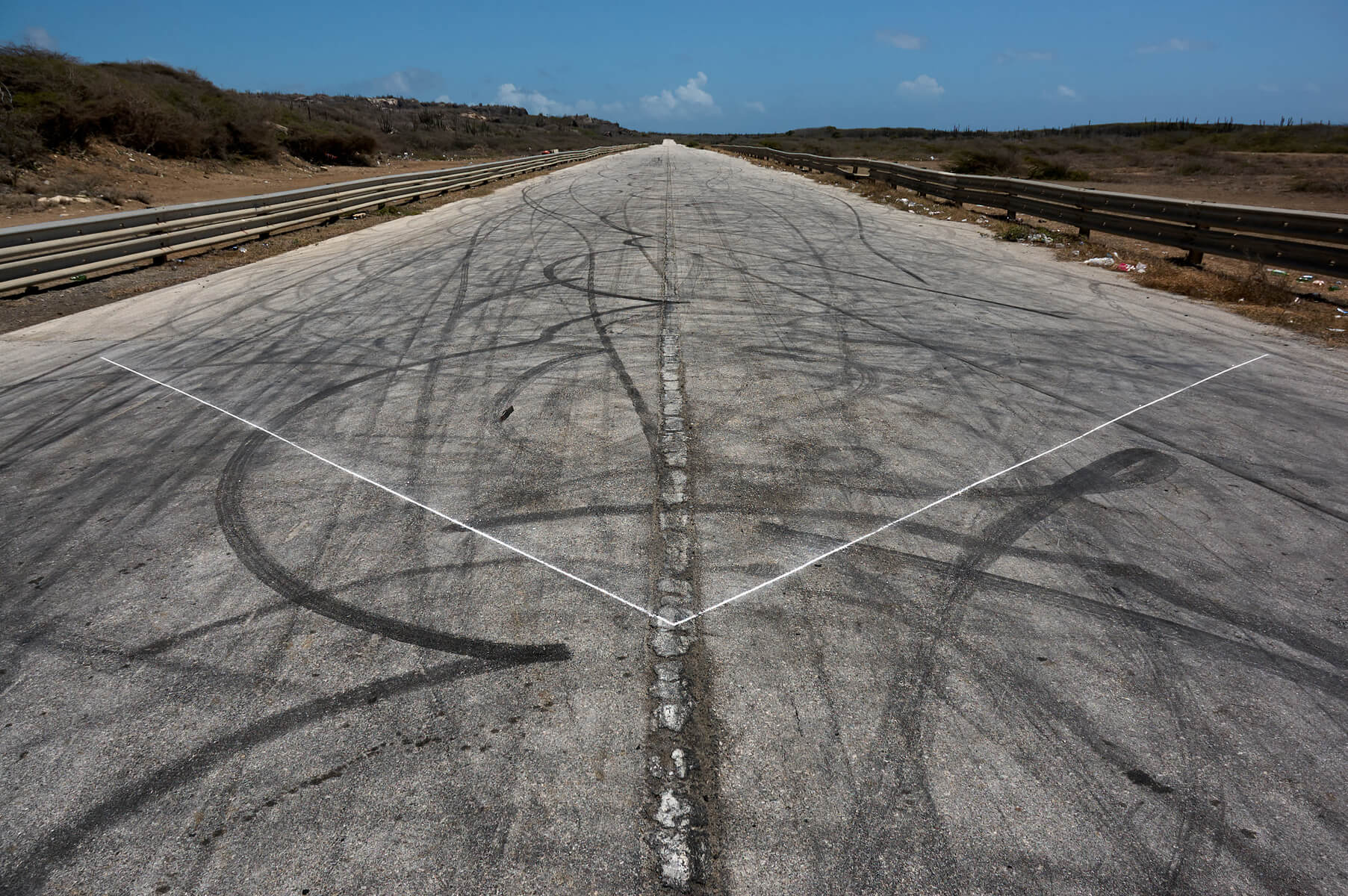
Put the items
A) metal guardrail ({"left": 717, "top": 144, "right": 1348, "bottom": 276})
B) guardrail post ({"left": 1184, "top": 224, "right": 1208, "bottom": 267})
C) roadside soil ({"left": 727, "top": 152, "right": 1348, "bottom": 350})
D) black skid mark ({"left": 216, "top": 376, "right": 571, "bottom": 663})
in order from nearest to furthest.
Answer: black skid mark ({"left": 216, "top": 376, "right": 571, "bottom": 663}) < roadside soil ({"left": 727, "top": 152, "right": 1348, "bottom": 350}) < metal guardrail ({"left": 717, "top": 144, "right": 1348, "bottom": 276}) < guardrail post ({"left": 1184, "top": 224, "right": 1208, "bottom": 267})

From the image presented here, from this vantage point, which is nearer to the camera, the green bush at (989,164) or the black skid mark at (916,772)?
the black skid mark at (916,772)

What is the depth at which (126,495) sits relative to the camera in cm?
494

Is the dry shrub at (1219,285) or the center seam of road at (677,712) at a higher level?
the dry shrub at (1219,285)

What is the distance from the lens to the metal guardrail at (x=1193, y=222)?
35.0 ft

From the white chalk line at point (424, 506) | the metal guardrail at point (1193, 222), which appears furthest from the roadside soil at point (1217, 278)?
the white chalk line at point (424, 506)

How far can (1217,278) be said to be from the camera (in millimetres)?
11781

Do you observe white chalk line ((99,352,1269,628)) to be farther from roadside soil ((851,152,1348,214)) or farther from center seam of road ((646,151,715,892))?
roadside soil ((851,152,1348,214))

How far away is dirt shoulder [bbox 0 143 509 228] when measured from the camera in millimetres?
20469

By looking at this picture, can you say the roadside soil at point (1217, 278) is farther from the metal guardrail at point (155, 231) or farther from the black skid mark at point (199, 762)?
the metal guardrail at point (155, 231)

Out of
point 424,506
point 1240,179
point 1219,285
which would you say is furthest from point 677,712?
point 1240,179

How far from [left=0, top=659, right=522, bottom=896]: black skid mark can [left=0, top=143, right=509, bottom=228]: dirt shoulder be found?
1985 cm

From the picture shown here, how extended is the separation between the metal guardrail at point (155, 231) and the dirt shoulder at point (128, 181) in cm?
568

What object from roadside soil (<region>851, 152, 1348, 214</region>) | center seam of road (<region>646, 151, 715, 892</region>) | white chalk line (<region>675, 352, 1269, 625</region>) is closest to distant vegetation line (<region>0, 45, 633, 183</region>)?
center seam of road (<region>646, 151, 715, 892</region>)

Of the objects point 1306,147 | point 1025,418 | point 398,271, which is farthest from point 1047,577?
point 1306,147
